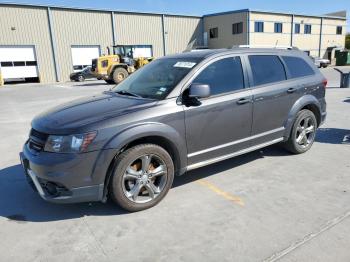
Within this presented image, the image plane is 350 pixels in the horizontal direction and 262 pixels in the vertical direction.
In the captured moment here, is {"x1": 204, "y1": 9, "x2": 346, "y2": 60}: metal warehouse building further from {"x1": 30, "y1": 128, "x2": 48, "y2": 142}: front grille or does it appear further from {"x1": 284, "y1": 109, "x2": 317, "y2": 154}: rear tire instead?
{"x1": 30, "y1": 128, "x2": 48, "y2": 142}: front grille

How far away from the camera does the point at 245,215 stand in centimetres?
340

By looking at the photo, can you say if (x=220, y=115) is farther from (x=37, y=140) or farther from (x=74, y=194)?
(x=37, y=140)

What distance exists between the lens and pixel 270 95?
15.2 ft

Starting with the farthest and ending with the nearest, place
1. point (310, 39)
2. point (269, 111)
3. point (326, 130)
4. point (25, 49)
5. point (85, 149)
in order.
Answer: point (310, 39) → point (25, 49) → point (326, 130) → point (269, 111) → point (85, 149)

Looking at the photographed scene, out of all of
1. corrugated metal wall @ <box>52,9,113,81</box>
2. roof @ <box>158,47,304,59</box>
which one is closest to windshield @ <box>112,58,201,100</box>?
roof @ <box>158,47,304,59</box>

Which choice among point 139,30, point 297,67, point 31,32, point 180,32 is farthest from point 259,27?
point 297,67

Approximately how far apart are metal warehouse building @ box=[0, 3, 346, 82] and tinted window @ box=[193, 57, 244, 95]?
28.2m

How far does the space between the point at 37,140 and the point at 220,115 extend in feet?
7.19

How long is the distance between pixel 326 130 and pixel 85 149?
18.2 feet

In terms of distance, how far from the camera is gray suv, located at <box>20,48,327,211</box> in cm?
322

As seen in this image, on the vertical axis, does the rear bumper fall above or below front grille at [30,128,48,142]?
below

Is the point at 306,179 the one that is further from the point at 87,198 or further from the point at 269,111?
the point at 87,198

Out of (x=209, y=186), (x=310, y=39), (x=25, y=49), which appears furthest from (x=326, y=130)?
(x=310, y=39)

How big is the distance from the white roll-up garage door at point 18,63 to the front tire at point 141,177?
3102cm
